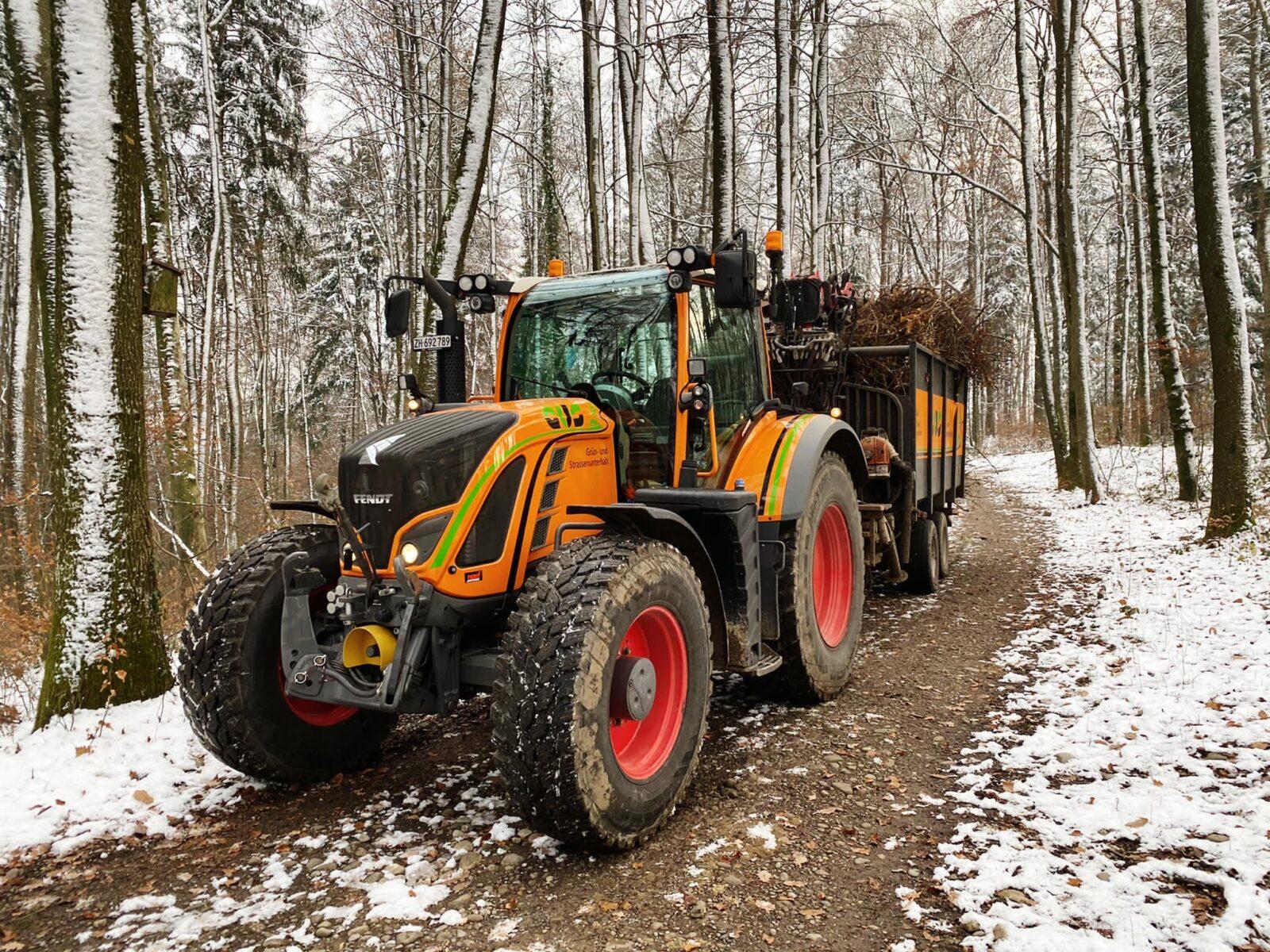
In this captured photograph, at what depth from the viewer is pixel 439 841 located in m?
3.36

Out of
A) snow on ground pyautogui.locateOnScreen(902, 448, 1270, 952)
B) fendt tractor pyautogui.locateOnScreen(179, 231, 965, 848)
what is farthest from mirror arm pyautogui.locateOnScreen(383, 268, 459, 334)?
snow on ground pyautogui.locateOnScreen(902, 448, 1270, 952)

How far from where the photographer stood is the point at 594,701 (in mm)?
3023

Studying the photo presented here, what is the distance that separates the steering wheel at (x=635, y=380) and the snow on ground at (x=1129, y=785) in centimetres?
248

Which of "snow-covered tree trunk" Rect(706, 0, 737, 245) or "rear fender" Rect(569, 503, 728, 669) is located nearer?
"rear fender" Rect(569, 503, 728, 669)

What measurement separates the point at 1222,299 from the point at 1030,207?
8023 mm

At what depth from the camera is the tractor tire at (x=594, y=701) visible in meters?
2.95

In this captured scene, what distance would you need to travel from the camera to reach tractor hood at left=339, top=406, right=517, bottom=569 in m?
3.33

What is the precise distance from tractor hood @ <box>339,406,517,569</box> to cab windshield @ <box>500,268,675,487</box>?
1081mm

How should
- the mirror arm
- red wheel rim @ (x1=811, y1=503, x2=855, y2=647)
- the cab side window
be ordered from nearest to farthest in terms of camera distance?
the mirror arm
the cab side window
red wheel rim @ (x1=811, y1=503, x2=855, y2=647)

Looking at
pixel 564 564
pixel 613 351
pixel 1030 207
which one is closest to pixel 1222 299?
pixel 613 351

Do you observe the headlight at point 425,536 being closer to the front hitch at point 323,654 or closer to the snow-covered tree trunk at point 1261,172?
the front hitch at point 323,654

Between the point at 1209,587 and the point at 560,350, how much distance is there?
5.88m

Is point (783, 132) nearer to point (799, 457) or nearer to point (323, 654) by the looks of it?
point (799, 457)

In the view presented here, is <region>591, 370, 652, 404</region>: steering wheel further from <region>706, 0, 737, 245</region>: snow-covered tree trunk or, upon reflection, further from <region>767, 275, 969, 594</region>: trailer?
<region>706, 0, 737, 245</region>: snow-covered tree trunk
